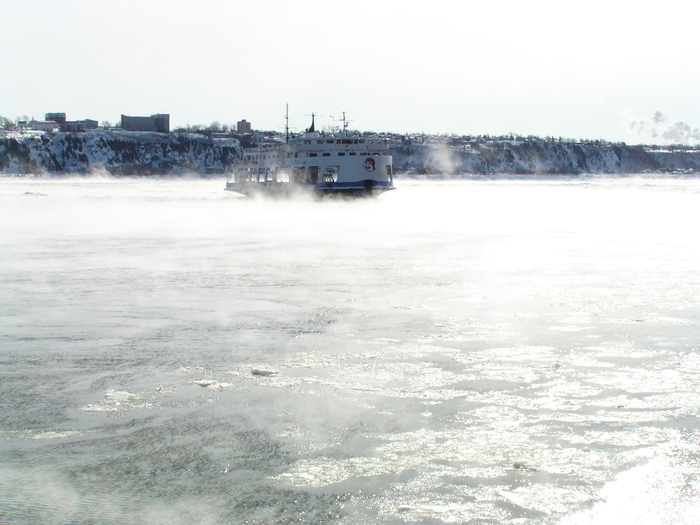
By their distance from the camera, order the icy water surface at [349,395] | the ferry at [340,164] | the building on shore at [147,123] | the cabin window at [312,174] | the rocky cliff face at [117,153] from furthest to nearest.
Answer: the building on shore at [147,123], the rocky cliff face at [117,153], the cabin window at [312,174], the ferry at [340,164], the icy water surface at [349,395]

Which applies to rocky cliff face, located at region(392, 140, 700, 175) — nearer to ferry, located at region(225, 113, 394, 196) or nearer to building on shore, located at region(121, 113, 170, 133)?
building on shore, located at region(121, 113, 170, 133)

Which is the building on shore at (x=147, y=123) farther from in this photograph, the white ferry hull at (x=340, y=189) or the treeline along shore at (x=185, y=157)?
the white ferry hull at (x=340, y=189)

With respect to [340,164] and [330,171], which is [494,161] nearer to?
[330,171]

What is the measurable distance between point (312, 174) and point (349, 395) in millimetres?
53460

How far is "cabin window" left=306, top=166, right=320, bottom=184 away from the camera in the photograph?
5928 centimetres

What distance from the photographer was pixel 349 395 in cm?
715

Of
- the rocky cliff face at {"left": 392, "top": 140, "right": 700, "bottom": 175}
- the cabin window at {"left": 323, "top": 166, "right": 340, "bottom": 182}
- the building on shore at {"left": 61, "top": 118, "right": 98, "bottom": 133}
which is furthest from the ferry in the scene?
the building on shore at {"left": 61, "top": 118, "right": 98, "bottom": 133}

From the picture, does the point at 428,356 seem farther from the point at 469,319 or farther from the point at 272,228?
the point at 272,228

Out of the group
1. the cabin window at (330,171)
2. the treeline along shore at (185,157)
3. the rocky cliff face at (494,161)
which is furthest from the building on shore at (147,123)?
the cabin window at (330,171)

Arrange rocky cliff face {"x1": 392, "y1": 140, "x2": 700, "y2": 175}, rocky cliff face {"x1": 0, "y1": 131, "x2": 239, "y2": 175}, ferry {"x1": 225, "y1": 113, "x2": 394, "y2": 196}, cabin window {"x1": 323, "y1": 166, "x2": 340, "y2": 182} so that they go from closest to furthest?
ferry {"x1": 225, "y1": 113, "x2": 394, "y2": 196} < cabin window {"x1": 323, "y1": 166, "x2": 340, "y2": 182} < rocky cliff face {"x1": 0, "y1": 131, "x2": 239, "y2": 175} < rocky cliff face {"x1": 392, "y1": 140, "x2": 700, "y2": 175}

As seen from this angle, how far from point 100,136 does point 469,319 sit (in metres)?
168

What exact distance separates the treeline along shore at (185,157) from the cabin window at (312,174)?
93.2 meters

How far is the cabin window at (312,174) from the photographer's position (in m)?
59.3

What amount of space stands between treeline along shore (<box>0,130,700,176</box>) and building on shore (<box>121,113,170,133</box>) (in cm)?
926
